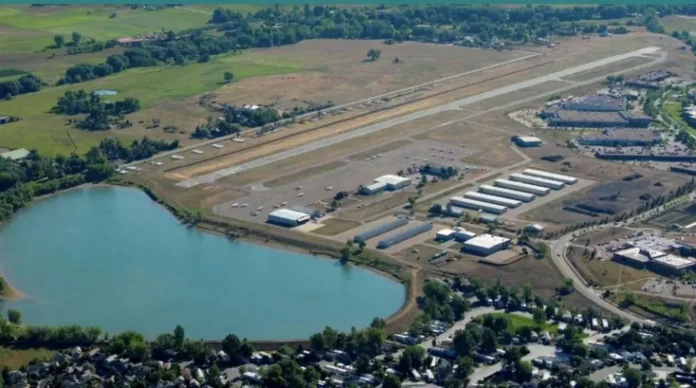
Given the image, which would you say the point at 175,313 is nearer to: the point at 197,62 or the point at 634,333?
the point at 634,333

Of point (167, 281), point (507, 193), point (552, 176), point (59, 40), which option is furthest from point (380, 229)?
point (59, 40)

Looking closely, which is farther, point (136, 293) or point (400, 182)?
point (400, 182)

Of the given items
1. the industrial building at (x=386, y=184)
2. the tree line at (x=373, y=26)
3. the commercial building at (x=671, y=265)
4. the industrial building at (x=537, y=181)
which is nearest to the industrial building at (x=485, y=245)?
the commercial building at (x=671, y=265)

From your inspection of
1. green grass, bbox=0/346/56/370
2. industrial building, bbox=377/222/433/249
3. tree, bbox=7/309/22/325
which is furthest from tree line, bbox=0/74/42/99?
green grass, bbox=0/346/56/370

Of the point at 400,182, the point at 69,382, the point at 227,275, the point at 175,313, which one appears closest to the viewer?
the point at 69,382

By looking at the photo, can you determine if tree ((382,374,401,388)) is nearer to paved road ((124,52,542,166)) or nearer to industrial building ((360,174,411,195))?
industrial building ((360,174,411,195))

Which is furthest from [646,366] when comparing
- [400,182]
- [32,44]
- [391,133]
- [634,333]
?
[32,44]
